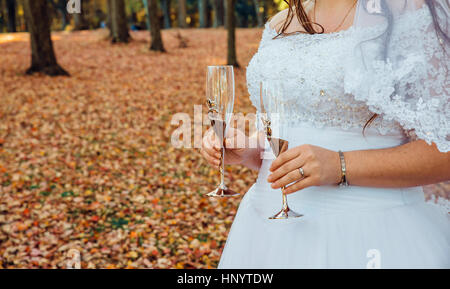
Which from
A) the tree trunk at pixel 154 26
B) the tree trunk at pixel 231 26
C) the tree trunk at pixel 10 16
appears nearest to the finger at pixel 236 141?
the tree trunk at pixel 231 26

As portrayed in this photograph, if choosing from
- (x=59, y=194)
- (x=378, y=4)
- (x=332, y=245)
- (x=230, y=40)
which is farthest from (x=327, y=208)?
(x=230, y=40)

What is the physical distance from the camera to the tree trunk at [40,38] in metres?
12.4

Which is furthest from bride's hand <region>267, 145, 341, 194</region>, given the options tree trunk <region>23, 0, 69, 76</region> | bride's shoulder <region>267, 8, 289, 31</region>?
tree trunk <region>23, 0, 69, 76</region>

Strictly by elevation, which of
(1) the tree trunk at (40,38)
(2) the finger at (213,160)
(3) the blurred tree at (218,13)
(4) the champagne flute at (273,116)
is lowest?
(2) the finger at (213,160)

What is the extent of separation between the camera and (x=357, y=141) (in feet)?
5.59

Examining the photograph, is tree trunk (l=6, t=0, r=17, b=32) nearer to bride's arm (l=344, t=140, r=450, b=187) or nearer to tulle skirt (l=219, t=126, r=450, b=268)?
tulle skirt (l=219, t=126, r=450, b=268)

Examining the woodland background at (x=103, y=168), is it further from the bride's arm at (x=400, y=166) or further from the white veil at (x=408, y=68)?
the white veil at (x=408, y=68)

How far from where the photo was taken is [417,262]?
1.58 m

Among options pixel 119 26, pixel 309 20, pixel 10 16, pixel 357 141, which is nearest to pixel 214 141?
pixel 357 141

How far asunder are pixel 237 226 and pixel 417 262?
2.59 feet

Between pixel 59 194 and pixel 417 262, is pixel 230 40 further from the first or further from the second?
pixel 417 262

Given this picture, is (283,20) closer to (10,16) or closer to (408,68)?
(408,68)

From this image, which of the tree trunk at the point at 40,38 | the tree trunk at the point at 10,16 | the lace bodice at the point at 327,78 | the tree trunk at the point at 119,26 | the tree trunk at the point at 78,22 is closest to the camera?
the lace bodice at the point at 327,78

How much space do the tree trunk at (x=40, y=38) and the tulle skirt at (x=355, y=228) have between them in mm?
12607
